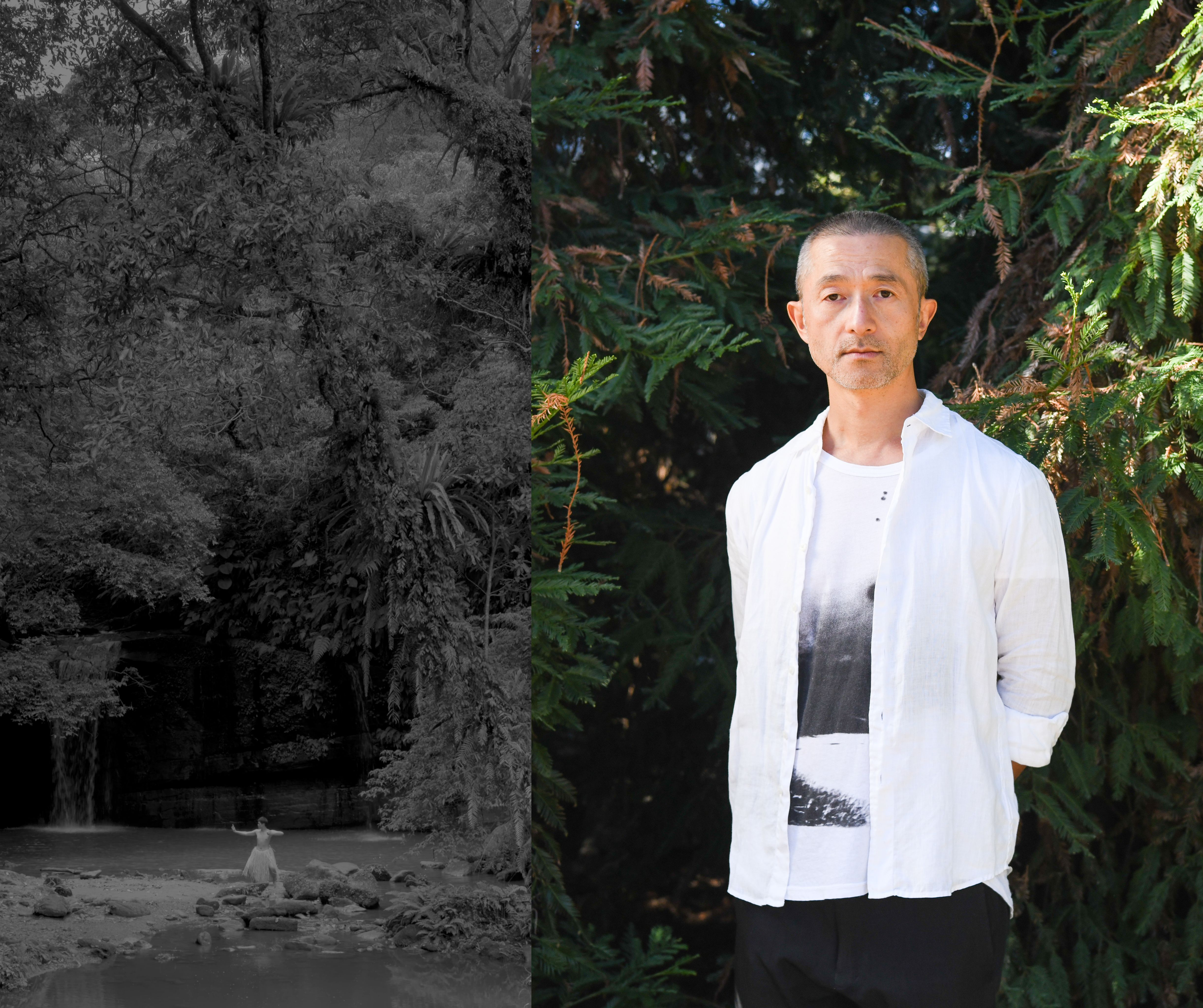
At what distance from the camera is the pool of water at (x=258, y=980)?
5.87 feet

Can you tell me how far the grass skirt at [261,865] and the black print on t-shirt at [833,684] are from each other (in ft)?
3.17

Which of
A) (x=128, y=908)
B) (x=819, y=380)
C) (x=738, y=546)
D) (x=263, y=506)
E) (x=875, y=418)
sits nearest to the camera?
(x=875, y=418)

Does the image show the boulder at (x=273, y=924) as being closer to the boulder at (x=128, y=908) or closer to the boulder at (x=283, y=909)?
the boulder at (x=283, y=909)

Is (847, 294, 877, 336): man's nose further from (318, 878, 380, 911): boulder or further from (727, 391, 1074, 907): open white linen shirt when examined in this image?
(318, 878, 380, 911): boulder

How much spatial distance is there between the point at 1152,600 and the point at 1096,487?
240mm

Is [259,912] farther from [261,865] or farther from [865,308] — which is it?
[865,308]

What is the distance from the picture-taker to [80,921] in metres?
1.82

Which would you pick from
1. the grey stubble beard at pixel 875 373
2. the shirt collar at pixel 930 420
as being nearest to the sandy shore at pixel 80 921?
the shirt collar at pixel 930 420

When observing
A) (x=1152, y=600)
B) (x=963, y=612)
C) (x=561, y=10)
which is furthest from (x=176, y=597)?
(x=1152, y=600)

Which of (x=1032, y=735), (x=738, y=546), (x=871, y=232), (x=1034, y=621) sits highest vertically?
(x=871, y=232)

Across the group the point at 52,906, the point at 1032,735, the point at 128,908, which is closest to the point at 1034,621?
the point at 1032,735

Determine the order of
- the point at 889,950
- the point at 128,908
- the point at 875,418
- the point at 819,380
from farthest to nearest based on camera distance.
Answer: the point at 819,380
the point at 128,908
the point at 875,418
the point at 889,950

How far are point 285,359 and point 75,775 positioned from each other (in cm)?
81

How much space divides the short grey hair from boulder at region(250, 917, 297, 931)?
1.38 metres
